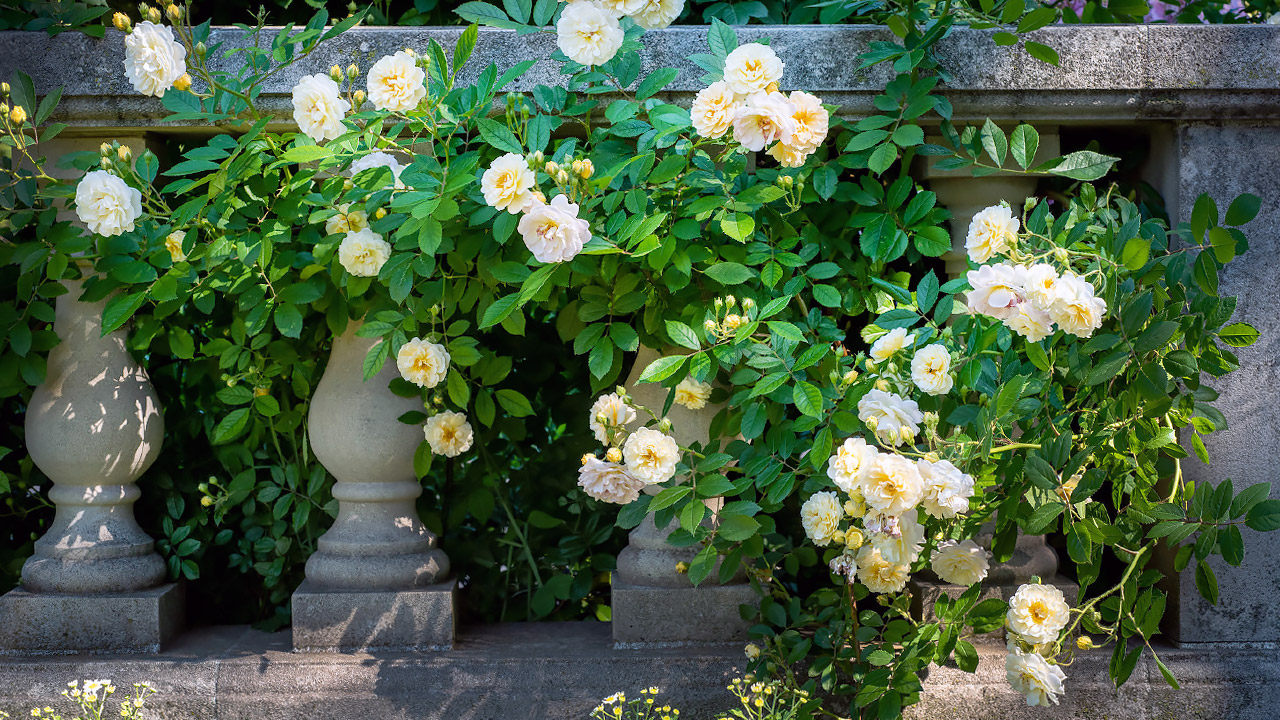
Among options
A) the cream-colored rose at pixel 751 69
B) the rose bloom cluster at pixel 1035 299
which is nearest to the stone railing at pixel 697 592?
the cream-colored rose at pixel 751 69

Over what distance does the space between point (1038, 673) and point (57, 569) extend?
1.75 meters

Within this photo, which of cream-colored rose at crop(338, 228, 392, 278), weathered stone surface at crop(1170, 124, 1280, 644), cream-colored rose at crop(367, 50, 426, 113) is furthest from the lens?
weathered stone surface at crop(1170, 124, 1280, 644)

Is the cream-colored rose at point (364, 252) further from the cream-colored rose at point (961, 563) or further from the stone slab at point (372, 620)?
the cream-colored rose at point (961, 563)

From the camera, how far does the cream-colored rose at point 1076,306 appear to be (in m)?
1.24

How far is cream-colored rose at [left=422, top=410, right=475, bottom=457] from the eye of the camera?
170cm

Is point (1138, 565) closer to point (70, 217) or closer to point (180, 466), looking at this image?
point (180, 466)

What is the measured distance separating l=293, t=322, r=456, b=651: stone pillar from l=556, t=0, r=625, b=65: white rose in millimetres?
692

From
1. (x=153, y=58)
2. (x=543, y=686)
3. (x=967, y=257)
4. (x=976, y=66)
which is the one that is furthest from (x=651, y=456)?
(x=153, y=58)

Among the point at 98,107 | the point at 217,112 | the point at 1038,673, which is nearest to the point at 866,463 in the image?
the point at 1038,673

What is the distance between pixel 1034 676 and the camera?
4.59ft

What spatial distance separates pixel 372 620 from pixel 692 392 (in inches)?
29.3

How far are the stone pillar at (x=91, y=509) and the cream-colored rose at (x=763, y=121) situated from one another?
129cm

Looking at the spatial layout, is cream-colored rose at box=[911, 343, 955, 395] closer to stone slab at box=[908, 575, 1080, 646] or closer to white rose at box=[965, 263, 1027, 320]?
white rose at box=[965, 263, 1027, 320]

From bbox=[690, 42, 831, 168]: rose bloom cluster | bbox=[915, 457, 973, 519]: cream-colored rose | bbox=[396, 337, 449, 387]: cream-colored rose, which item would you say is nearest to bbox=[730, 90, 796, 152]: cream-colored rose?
bbox=[690, 42, 831, 168]: rose bloom cluster
